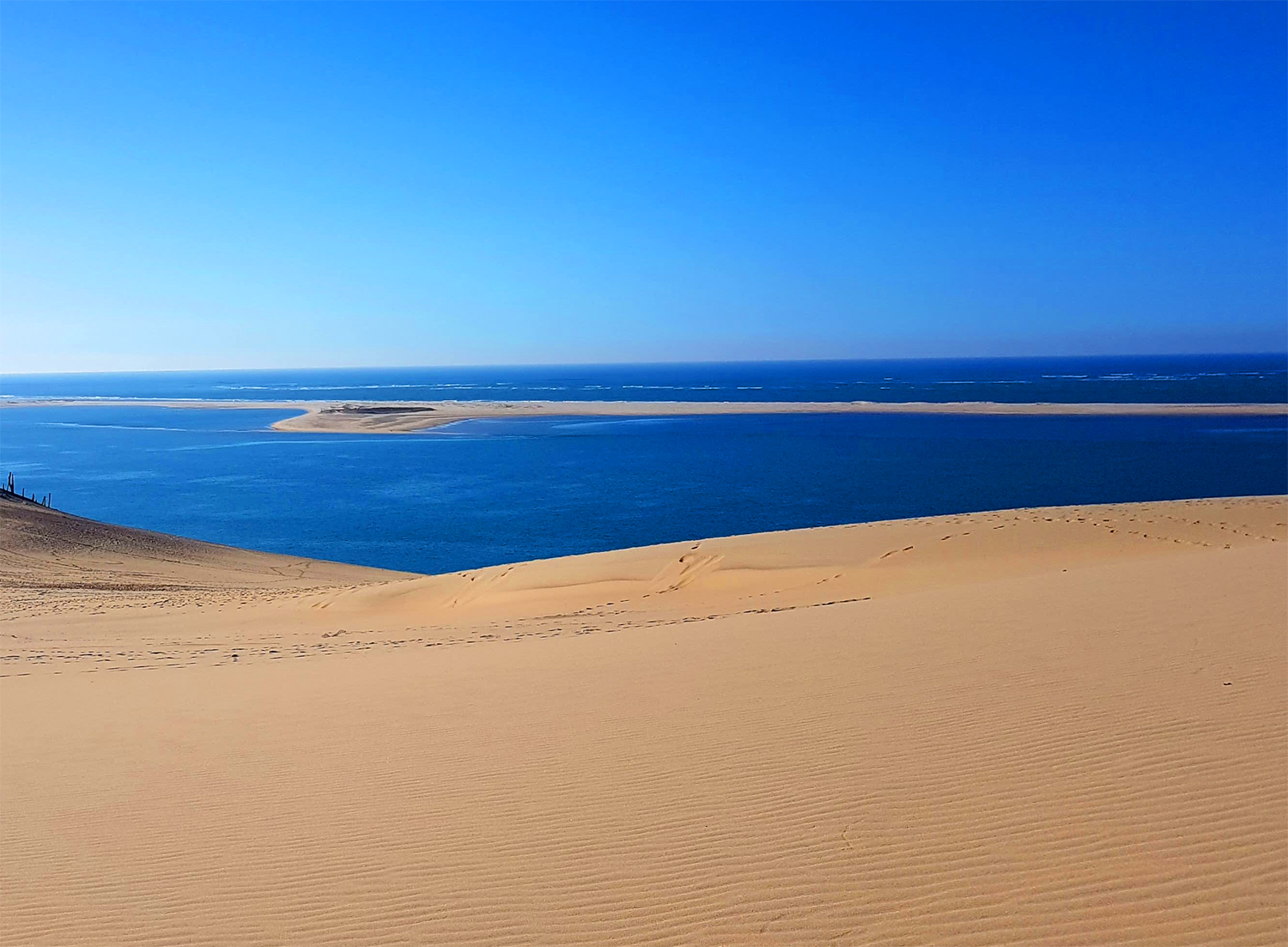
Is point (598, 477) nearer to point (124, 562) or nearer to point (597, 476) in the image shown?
point (597, 476)

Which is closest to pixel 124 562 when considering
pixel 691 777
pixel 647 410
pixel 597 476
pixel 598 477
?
pixel 691 777

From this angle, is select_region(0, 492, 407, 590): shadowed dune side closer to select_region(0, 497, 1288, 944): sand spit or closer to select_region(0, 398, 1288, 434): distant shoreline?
select_region(0, 497, 1288, 944): sand spit

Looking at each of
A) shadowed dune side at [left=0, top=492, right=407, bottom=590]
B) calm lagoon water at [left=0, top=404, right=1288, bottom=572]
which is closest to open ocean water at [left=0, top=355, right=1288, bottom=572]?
calm lagoon water at [left=0, top=404, right=1288, bottom=572]

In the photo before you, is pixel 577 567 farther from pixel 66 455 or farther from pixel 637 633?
pixel 66 455

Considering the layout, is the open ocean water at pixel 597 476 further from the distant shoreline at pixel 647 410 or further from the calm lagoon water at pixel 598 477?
the distant shoreline at pixel 647 410

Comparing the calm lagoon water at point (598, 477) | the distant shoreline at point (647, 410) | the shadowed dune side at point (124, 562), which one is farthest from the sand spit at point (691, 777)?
the distant shoreline at point (647, 410)
